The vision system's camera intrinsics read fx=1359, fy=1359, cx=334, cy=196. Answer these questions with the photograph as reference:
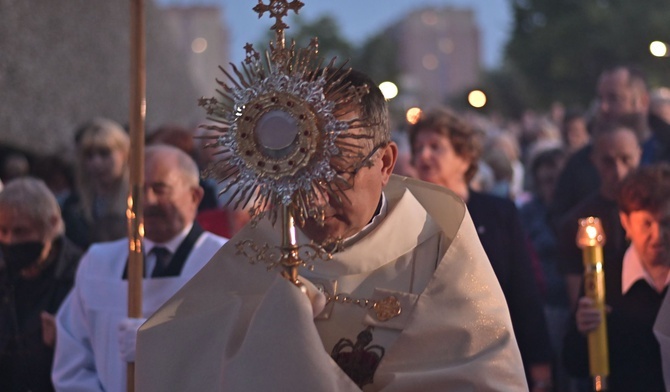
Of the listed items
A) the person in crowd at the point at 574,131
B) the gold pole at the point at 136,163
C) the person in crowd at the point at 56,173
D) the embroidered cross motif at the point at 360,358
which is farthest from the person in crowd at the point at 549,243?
the embroidered cross motif at the point at 360,358

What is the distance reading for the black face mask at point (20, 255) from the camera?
5973 millimetres

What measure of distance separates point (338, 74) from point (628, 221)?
2529 mm

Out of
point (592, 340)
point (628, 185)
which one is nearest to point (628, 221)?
point (628, 185)

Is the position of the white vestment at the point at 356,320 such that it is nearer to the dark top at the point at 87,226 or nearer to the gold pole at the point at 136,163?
the gold pole at the point at 136,163

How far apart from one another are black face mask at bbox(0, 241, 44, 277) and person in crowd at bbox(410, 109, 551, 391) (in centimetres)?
181

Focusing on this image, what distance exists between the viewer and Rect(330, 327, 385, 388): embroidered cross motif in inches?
136

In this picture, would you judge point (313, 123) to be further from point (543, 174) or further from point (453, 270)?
point (543, 174)

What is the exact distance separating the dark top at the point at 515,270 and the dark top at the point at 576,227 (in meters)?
0.72

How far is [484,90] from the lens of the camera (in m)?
9.00

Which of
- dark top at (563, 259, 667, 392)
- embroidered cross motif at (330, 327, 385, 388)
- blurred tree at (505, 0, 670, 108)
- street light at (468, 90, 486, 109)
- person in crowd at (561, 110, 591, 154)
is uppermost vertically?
blurred tree at (505, 0, 670, 108)

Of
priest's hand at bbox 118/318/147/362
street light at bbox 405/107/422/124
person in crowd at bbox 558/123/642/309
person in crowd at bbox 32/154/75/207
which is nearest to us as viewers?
priest's hand at bbox 118/318/147/362

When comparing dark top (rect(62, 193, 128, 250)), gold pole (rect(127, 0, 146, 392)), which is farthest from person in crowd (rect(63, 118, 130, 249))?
gold pole (rect(127, 0, 146, 392))

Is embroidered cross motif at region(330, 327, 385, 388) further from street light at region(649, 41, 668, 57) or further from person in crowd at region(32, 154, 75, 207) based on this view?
person in crowd at region(32, 154, 75, 207)

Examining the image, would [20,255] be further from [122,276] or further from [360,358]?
[360,358]
